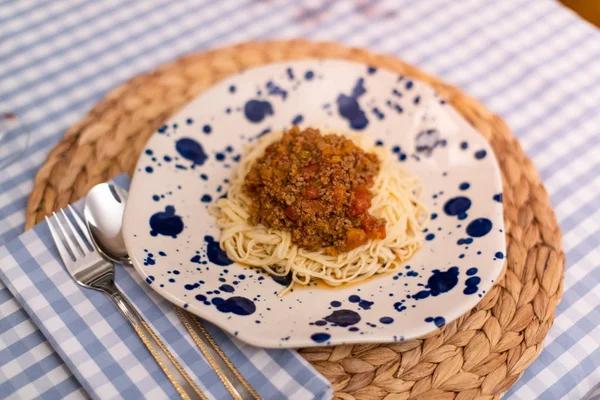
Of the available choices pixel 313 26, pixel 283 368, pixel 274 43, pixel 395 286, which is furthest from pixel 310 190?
pixel 313 26

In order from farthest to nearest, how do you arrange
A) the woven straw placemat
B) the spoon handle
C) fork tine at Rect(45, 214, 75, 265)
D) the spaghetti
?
1. the spaghetti
2. fork tine at Rect(45, 214, 75, 265)
3. the woven straw placemat
4. the spoon handle

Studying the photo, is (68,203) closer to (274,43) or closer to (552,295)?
(274,43)

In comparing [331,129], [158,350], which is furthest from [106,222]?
[331,129]

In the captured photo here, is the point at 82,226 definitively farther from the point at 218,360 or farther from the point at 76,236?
the point at 218,360

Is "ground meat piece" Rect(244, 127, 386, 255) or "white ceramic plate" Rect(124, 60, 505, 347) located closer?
"white ceramic plate" Rect(124, 60, 505, 347)

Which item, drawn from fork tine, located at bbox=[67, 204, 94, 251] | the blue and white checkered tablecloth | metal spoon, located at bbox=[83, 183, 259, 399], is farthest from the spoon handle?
the blue and white checkered tablecloth

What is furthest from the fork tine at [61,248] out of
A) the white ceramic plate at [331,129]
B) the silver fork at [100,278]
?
the white ceramic plate at [331,129]

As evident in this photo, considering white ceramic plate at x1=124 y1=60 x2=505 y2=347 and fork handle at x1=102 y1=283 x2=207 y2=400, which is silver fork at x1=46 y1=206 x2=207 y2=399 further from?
white ceramic plate at x1=124 y1=60 x2=505 y2=347
